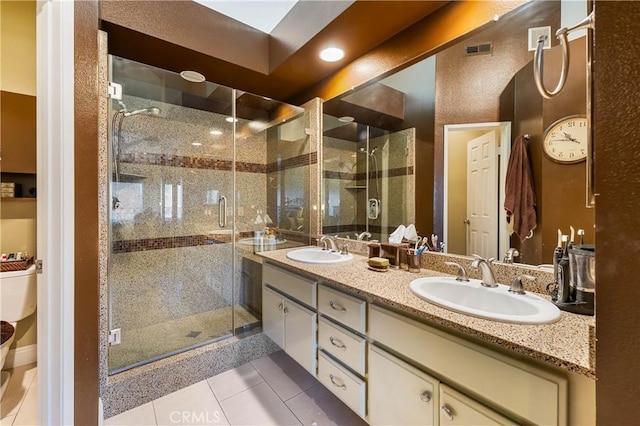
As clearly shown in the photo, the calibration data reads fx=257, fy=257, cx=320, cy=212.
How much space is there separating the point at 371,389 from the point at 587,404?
0.77 metres

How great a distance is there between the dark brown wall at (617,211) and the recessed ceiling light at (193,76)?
2.40 metres

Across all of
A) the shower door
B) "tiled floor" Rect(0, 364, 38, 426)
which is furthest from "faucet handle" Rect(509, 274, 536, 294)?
"tiled floor" Rect(0, 364, 38, 426)

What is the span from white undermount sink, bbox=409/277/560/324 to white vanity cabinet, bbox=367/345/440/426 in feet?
0.98

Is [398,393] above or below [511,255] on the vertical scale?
below

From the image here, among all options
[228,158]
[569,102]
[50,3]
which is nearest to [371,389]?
[569,102]

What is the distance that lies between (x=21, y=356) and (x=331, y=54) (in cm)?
322

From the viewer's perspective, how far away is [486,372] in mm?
818

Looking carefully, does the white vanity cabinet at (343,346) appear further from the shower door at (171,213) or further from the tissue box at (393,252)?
the shower door at (171,213)

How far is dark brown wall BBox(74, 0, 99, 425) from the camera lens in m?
1.17

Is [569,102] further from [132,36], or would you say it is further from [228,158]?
[228,158]

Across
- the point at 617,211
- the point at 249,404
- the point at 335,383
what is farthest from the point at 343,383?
the point at 617,211

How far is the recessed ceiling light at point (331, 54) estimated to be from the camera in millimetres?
1849

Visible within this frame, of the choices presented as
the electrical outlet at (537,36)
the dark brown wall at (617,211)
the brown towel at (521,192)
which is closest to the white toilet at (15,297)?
the dark brown wall at (617,211)

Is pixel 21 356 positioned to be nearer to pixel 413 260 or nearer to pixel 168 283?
pixel 168 283
